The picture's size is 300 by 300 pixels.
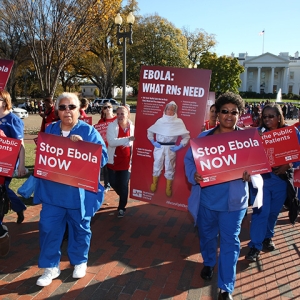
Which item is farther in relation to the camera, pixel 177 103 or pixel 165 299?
pixel 177 103

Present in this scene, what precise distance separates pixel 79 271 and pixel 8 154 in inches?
60.9

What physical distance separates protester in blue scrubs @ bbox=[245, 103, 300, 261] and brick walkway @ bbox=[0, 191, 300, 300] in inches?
10.5

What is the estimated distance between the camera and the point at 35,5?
39.5 feet

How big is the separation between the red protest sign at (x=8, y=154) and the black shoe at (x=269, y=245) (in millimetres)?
3395

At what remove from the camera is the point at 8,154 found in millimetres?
3611

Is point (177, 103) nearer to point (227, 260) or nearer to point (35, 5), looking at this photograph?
point (227, 260)

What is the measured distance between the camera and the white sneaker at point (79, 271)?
3393mm

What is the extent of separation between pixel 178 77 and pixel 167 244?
2.39 m

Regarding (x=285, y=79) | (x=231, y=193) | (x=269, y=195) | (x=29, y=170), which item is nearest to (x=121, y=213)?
(x=269, y=195)

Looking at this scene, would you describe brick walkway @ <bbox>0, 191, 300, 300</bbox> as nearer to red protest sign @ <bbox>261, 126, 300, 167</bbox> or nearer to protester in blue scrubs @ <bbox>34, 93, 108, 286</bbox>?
protester in blue scrubs @ <bbox>34, 93, 108, 286</bbox>

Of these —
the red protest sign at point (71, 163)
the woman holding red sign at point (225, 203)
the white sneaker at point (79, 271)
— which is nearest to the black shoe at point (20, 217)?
the white sneaker at point (79, 271)

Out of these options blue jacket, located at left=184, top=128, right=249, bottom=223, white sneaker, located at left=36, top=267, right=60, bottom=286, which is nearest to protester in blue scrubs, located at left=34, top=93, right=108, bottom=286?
white sneaker, located at left=36, top=267, right=60, bottom=286

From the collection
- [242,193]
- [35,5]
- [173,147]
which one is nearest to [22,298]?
[242,193]

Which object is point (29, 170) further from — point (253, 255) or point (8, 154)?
point (253, 255)
